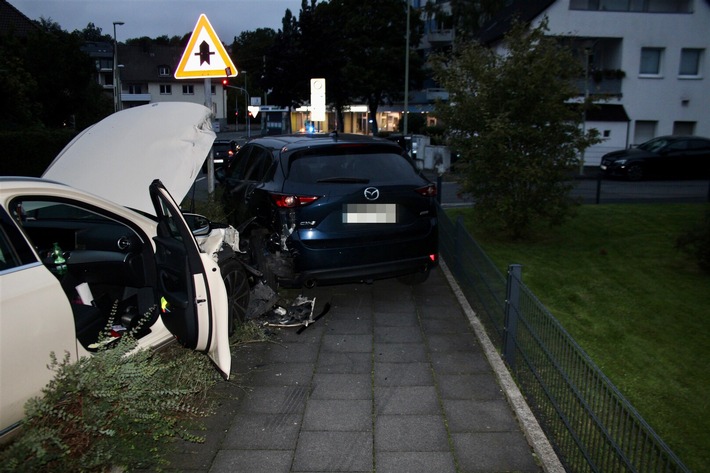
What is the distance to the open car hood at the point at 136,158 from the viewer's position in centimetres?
534

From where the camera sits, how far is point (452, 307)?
7.07 m

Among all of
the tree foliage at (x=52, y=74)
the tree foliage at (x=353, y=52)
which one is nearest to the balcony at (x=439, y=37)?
the tree foliage at (x=353, y=52)

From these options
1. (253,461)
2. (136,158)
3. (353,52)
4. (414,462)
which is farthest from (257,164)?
(353,52)

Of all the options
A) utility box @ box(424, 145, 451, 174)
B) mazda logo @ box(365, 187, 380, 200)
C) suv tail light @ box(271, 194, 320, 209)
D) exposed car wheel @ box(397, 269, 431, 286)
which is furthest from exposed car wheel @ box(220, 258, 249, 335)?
utility box @ box(424, 145, 451, 174)

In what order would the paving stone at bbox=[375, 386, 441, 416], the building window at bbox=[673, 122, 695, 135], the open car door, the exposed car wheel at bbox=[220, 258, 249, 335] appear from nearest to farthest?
the open car door < the paving stone at bbox=[375, 386, 441, 416] < the exposed car wheel at bbox=[220, 258, 249, 335] < the building window at bbox=[673, 122, 695, 135]

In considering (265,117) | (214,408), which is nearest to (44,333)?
(214,408)

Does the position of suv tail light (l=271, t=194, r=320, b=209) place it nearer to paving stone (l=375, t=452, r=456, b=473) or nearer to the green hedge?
paving stone (l=375, t=452, r=456, b=473)

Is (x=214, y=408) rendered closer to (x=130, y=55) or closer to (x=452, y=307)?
(x=452, y=307)

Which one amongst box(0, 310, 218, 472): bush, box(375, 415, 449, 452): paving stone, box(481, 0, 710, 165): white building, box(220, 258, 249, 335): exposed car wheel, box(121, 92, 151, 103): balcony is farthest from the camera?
box(121, 92, 151, 103): balcony

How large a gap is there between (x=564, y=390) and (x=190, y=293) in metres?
2.49

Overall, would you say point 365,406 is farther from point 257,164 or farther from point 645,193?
point 645,193

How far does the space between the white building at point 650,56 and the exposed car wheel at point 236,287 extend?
99.3ft

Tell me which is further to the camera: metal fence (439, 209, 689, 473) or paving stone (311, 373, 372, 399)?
paving stone (311, 373, 372, 399)

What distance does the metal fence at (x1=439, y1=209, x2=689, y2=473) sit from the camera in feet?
10.1
